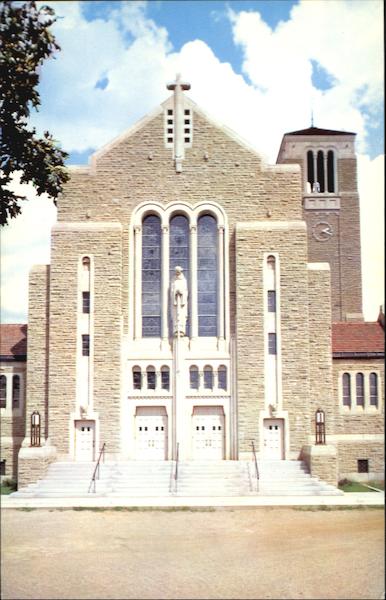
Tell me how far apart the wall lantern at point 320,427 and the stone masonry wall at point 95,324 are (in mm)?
5816

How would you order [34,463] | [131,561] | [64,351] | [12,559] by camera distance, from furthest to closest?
1. [64,351]
2. [34,463]
3. [131,561]
4. [12,559]

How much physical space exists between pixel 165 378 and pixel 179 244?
4.11 metres

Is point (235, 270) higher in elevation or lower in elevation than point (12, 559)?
higher

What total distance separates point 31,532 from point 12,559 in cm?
97

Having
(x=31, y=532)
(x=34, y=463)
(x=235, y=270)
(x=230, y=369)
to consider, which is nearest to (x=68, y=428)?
(x=34, y=463)

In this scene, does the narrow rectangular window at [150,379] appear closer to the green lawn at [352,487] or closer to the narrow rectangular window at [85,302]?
the narrow rectangular window at [85,302]

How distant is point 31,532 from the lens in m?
11.1

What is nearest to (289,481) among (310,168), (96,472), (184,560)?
(96,472)

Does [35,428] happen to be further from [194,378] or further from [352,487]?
[352,487]

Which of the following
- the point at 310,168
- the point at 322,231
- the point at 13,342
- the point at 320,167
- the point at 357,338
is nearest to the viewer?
the point at 357,338

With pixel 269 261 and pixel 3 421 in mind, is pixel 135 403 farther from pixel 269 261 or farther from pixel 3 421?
pixel 269 261

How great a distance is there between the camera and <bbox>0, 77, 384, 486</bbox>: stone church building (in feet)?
80.9

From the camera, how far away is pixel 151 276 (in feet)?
83.8

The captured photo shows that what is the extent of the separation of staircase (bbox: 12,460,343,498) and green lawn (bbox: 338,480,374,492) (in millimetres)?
711
